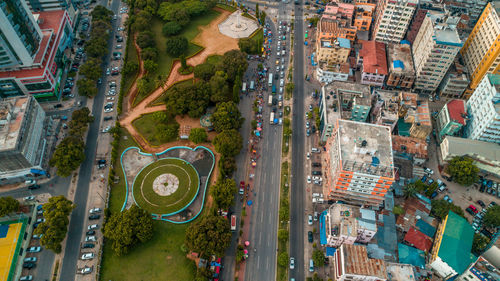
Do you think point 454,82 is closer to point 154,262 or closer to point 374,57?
point 374,57

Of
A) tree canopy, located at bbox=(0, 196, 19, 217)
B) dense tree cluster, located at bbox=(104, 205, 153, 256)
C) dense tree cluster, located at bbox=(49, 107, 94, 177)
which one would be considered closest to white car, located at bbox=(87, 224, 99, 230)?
dense tree cluster, located at bbox=(104, 205, 153, 256)

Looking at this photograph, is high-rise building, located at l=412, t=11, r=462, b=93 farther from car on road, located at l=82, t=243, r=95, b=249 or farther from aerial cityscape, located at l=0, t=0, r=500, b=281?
car on road, located at l=82, t=243, r=95, b=249

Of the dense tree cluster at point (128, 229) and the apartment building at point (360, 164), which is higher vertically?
the apartment building at point (360, 164)

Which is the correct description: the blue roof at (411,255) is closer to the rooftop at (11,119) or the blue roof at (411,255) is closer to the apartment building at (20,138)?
the apartment building at (20,138)

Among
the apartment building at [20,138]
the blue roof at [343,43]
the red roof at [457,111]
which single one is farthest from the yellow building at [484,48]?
the apartment building at [20,138]

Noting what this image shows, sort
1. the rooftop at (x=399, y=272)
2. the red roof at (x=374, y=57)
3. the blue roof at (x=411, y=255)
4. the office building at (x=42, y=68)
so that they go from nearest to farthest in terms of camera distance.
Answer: the rooftop at (x=399, y=272) → the blue roof at (x=411, y=255) → the office building at (x=42, y=68) → the red roof at (x=374, y=57)

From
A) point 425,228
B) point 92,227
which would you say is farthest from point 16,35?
point 425,228
